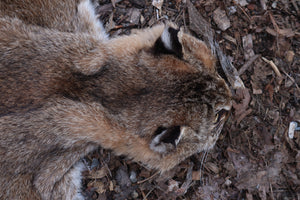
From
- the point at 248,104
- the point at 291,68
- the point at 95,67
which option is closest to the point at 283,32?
the point at 291,68

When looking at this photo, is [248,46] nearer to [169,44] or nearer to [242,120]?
[242,120]

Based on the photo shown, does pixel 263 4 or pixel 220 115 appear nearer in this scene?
pixel 220 115

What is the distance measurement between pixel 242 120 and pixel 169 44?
238 centimetres

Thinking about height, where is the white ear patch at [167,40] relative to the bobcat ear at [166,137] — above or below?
above

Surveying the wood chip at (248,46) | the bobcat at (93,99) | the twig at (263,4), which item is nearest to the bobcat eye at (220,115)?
the bobcat at (93,99)

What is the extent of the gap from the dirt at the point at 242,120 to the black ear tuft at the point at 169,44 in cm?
156

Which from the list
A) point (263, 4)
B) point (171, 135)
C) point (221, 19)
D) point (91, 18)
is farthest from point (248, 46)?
point (91, 18)

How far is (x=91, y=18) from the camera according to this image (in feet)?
17.8

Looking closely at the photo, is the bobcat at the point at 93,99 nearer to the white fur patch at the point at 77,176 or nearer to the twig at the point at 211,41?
the white fur patch at the point at 77,176

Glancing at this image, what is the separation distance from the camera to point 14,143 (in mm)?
3973

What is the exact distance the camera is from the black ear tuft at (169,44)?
407 centimetres

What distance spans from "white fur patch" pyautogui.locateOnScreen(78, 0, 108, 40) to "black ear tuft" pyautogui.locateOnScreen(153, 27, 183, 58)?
155cm

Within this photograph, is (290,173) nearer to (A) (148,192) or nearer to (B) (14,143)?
(A) (148,192)

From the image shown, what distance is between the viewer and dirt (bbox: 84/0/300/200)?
17.2 ft
